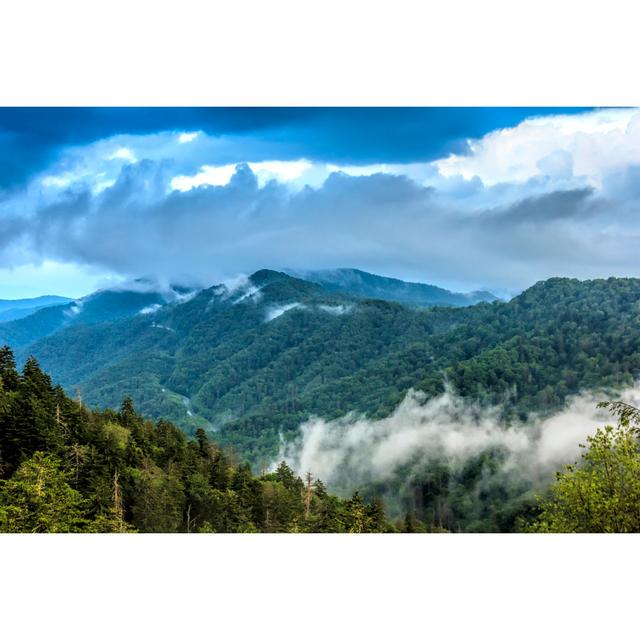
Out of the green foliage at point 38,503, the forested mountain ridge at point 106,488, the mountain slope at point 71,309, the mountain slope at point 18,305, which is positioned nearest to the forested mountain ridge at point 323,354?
the mountain slope at point 71,309

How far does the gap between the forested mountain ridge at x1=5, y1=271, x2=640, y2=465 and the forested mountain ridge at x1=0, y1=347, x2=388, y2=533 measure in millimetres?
11288

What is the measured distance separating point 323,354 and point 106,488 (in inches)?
2241

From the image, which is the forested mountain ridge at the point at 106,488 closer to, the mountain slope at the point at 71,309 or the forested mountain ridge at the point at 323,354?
the mountain slope at the point at 71,309

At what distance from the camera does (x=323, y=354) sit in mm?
63312

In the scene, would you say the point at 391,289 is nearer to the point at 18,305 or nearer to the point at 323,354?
the point at 18,305

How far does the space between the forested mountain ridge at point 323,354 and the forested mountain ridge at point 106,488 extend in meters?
11.3

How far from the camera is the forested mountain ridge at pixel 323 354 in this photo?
20984 millimetres

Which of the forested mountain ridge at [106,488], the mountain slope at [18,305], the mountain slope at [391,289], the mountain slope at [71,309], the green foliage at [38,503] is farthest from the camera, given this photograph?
the mountain slope at [391,289]

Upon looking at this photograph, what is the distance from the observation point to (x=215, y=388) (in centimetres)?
6188

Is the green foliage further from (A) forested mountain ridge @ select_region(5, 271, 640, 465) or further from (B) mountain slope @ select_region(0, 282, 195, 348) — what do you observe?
(A) forested mountain ridge @ select_region(5, 271, 640, 465)

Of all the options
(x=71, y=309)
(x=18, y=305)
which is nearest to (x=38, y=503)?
(x=18, y=305)

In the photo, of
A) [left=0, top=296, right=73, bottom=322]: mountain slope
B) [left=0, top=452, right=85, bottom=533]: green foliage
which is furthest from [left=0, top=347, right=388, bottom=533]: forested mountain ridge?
[left=0, top=296, right=73, bottom=322]: mountain slope
